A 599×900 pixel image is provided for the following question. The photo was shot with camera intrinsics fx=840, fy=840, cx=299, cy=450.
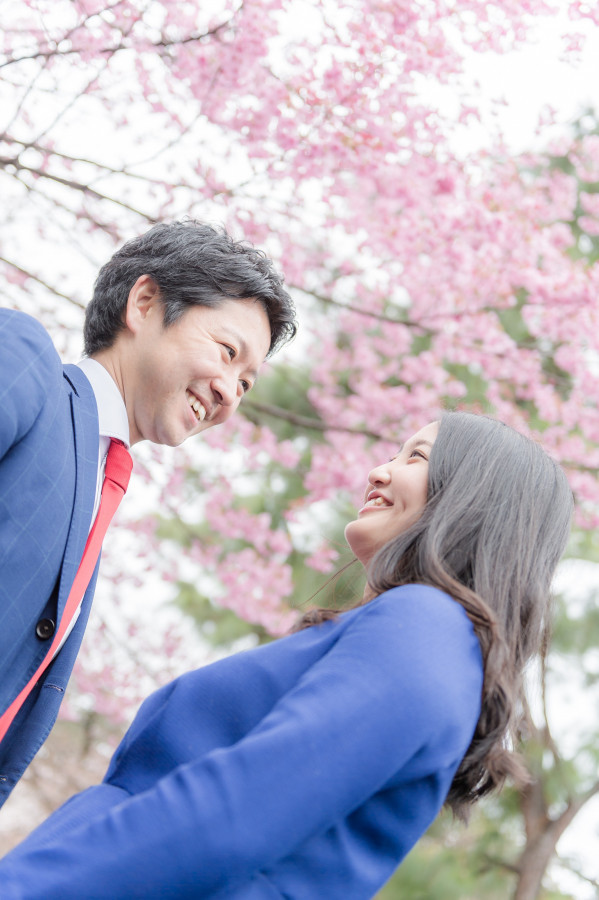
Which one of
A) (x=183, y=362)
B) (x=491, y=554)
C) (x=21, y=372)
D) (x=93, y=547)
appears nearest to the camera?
(x=491, y=554)

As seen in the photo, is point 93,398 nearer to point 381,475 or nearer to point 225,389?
point 225,389

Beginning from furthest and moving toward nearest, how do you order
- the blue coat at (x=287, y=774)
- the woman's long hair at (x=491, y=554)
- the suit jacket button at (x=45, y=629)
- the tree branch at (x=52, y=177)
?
the tree branch at (x=52, y=177) → the suit jacket button at (x=45, y=629) → the woman's long hair at (x=491, y=554) → the blue coat at (x=287, y=774)

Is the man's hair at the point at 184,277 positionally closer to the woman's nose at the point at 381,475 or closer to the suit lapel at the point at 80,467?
the suit lapel at the point at 80,467

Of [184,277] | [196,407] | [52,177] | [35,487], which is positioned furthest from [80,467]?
[52,177]

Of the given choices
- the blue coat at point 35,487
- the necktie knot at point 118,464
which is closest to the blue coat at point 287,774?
the blue coat at point 35,487

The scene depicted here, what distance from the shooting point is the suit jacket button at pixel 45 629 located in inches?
52.8

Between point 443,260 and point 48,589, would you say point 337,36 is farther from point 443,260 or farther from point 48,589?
point 48,589

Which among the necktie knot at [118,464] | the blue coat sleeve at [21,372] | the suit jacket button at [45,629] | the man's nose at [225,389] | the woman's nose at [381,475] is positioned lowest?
the suit jacket button at [45,629]

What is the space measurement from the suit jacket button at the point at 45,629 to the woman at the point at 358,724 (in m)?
0.30

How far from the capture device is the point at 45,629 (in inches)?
53.0

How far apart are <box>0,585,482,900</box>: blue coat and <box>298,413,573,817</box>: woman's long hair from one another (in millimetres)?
75

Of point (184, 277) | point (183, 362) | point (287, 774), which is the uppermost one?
point (184, 277)

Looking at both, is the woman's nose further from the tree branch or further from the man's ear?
the tree branch

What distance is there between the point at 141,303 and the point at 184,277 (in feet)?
0.35
